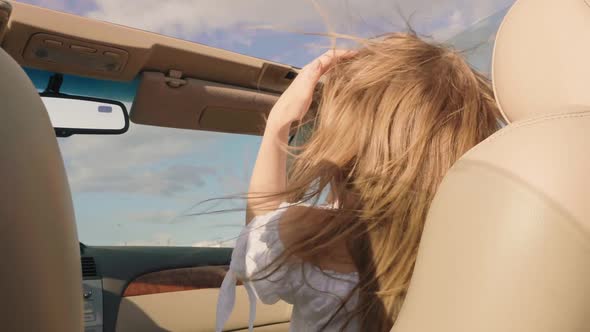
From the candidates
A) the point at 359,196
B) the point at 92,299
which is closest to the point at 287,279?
the point at 359,196

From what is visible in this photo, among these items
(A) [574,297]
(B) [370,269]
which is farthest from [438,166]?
(A) [574,297]

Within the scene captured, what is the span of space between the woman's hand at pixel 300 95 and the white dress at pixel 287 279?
10.0 inches

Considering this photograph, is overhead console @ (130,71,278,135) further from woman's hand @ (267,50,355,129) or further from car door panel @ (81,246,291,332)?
woman's hand @ (267,50,355,129)

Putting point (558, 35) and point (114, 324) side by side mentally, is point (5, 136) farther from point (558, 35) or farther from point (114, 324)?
point (114, 324)

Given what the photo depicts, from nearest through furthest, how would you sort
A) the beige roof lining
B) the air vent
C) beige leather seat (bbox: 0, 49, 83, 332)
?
beige leather seat (bbox: 0, 49, 83, 332), the beige roof lining, the air vent

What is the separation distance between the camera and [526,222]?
28.6 inches

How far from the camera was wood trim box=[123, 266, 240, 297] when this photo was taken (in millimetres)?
3232

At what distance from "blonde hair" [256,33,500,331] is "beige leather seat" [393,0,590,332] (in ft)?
1.16

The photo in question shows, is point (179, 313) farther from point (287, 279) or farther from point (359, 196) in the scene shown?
point (359, 196)

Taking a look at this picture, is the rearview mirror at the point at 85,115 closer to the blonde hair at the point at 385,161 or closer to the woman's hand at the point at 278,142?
the woman's hand at the point at 278,142

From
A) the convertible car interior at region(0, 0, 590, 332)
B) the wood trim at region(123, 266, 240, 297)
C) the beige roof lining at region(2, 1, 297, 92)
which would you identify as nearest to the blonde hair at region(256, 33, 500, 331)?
the convertible car interior at region(0, 0, 590, 332)

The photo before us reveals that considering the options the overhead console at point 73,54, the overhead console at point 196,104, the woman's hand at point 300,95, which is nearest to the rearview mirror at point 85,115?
the overhead console at point 196,104

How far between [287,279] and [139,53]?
1.64 metres

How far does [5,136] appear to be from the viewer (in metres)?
0.98
